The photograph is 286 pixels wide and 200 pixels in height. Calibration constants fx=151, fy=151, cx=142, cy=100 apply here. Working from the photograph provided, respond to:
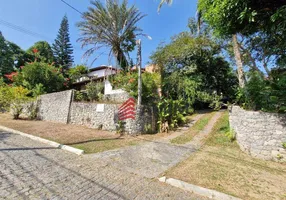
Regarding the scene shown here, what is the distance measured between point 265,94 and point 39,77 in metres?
20.3

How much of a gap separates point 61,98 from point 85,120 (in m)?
3.29

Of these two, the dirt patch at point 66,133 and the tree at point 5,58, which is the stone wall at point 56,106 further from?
the tree at point 5,58

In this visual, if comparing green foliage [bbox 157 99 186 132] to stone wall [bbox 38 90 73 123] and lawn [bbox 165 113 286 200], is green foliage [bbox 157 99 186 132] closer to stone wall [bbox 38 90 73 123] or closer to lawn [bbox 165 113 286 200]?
lawn [bbox 165 113 286 200]

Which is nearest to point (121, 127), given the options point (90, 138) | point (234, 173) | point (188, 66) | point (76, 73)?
point (90, 138)

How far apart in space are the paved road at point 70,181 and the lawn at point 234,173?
738mm

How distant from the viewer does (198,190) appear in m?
3.16

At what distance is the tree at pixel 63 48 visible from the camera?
93.8ft

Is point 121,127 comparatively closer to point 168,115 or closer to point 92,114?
point 92,114

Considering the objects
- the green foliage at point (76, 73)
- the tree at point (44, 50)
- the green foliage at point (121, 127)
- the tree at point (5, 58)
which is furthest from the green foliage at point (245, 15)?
the tree at point (5, 58)

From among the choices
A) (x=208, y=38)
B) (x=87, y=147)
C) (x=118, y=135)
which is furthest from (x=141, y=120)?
(x=208, y=38)

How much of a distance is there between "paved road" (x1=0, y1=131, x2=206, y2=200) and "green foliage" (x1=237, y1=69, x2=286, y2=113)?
4.46 meters

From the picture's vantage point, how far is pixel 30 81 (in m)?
17.3

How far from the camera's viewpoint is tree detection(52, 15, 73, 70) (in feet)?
93.8

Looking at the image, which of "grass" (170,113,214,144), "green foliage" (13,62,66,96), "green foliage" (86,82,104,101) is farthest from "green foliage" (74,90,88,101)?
"grass" (170,113,214,144)
